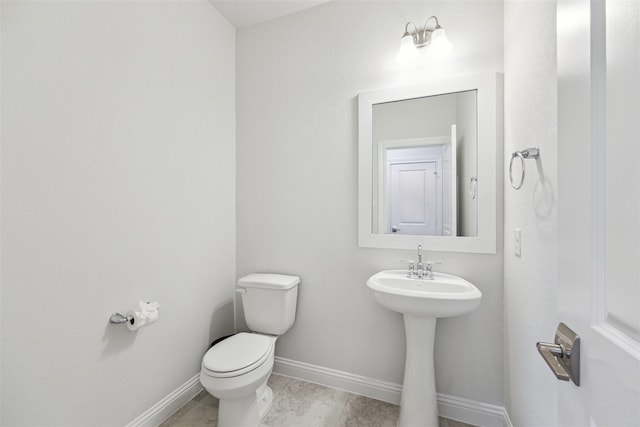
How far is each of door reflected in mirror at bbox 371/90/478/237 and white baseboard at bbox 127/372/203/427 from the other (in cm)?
153

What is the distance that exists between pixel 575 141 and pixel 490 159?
3.67ft

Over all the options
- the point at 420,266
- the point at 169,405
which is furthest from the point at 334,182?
the point at 169,405

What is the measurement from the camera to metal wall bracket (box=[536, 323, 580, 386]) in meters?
0.47

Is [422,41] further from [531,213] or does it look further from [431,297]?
[431,297]

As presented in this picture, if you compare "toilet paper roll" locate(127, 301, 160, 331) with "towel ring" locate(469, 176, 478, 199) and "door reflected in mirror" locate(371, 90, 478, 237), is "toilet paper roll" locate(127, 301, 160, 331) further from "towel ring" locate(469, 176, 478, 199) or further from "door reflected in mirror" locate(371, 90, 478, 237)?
"towel ring" locate(469, 176, 478, 199)

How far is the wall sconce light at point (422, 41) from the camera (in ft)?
4.98

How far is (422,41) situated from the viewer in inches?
62.8

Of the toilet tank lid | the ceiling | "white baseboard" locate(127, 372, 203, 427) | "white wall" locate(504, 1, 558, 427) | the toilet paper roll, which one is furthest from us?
the ceiling

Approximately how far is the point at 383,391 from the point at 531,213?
1.34 meters

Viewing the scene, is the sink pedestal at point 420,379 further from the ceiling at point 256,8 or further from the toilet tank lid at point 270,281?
the ceiling at point 256,8

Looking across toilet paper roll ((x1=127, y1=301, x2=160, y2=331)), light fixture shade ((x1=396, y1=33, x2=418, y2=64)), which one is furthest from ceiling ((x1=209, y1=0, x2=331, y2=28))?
toilet paper roll ((x1=127, y1=301, x2=160, y2=331))

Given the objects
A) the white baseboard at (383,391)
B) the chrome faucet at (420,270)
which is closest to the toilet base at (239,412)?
the white baseboard at (383,391)

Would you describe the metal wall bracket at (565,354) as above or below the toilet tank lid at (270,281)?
above

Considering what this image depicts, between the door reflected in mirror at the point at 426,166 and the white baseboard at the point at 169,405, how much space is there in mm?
1526
